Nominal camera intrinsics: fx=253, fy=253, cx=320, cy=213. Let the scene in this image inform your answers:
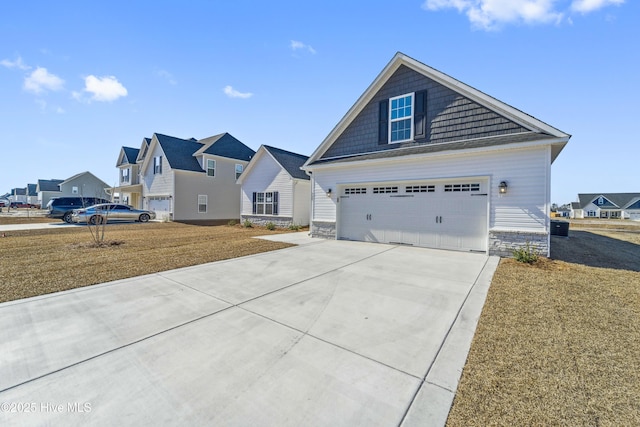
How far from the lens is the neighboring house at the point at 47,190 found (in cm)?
4806

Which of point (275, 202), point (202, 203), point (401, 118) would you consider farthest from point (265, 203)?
point (401, 118)

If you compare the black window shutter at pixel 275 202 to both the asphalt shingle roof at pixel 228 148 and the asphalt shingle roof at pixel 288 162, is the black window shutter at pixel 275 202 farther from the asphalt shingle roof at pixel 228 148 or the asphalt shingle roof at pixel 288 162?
the asphalt shingle roof at pixel 228 148

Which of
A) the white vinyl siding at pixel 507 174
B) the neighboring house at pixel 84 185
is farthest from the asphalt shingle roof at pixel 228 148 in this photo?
the neighboring house at pixel 84 185

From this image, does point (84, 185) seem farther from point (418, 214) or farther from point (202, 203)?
point (418, 214)

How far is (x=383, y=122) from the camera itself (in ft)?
35.5

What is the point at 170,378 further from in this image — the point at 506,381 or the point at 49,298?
the point at 49,298

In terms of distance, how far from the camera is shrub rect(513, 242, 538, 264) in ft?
23.0

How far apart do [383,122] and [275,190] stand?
31.1 ft

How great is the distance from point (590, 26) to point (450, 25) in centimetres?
376

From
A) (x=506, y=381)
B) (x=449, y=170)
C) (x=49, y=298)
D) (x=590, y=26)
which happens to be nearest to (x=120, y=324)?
(x=49, y=298)

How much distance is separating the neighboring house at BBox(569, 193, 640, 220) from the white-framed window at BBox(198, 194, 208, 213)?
254 ft

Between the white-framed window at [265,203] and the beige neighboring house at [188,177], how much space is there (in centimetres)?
661

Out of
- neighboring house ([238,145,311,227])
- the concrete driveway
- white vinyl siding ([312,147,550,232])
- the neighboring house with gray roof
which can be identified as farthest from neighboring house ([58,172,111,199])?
white vinyl siding ([312,147,550,232])

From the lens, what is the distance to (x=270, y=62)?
11484 millimetres
